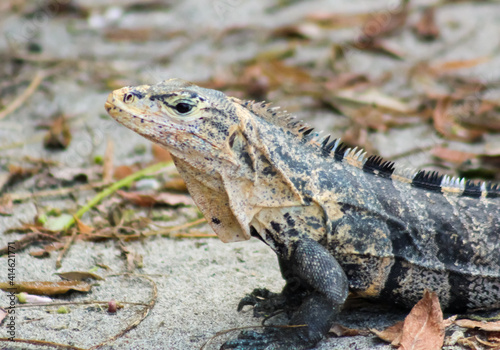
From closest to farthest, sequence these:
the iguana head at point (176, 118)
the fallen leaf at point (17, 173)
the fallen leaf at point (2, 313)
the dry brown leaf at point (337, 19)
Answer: the iguana head at point (176, 118) < the fallen leaf at point (2, 313) < the fallen leaf at point (17, 173) < the dry brown leaf at point (337, 19)

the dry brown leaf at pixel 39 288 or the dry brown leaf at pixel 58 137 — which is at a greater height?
the dry brown leaf at pixel 58 137

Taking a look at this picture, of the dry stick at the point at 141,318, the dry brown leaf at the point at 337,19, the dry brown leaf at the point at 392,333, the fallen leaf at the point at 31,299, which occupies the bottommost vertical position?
the dry stick at the point at 141,318

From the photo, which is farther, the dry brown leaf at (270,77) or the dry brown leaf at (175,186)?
the dry brown leaf at (270,77)

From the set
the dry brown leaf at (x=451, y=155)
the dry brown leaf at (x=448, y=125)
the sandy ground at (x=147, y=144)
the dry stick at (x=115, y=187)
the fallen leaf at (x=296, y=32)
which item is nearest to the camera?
the sandy ground at (x=147, y=144)

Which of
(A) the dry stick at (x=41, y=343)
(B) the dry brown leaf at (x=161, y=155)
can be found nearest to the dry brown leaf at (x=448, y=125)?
(B) the dry brown leaf at (x=161, y=155)

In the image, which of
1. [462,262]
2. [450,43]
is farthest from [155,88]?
[450,43]

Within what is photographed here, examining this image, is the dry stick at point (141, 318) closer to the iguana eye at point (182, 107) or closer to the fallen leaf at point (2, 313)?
the fallen leaf at point (2, 313)

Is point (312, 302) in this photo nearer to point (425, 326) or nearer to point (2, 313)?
point (425, 326)

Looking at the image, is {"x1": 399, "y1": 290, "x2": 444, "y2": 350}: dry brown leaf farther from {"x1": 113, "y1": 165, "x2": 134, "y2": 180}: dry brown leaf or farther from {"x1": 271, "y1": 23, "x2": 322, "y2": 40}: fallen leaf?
{"x1": 271, "y1": 23, "x2": 322, "y2": 40}: fallen leaf
